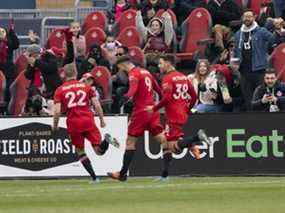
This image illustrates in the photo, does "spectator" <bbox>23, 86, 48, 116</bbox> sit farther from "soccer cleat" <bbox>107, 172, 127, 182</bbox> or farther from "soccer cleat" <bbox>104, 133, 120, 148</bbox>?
"soccer cleat" <bbox>107, 172, 127, 182</bbox>

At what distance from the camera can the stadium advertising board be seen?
22953 mm

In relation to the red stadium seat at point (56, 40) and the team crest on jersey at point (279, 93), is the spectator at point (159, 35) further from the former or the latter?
the team crest on jersey at point (279, 93)

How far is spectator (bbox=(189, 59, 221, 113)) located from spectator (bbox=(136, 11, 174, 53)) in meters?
1.79

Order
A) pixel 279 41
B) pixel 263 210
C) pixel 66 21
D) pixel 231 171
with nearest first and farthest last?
pixel 263 210, pixel 231 171, pixel 279 41, pixel 66 21

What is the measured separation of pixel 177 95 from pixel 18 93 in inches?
248

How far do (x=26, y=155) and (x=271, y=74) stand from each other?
16.3ft

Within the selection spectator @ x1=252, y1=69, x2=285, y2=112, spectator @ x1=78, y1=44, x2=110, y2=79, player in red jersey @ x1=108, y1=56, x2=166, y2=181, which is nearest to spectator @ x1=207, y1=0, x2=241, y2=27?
spectator @ x1=78, y1=44, x2=110, y2=79

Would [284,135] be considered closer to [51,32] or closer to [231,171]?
[231,171]

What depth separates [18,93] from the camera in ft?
86.2

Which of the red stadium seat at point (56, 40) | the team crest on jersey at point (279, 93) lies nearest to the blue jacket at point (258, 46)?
the team crest on jersey at point (279, 93)

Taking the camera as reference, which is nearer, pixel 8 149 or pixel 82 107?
pixel 82 107

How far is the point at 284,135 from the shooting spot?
2222 cm

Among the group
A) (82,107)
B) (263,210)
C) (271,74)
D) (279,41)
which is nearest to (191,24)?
(279,41)

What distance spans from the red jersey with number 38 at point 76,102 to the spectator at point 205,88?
10.1ft
